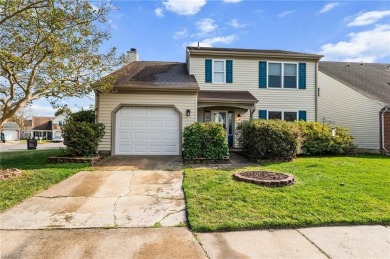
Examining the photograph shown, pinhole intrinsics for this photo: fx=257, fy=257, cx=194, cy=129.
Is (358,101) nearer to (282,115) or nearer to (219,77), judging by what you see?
(282,115)

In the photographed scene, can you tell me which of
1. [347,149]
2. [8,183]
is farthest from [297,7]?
[8,183]

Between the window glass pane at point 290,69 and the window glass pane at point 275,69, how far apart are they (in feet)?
1.14

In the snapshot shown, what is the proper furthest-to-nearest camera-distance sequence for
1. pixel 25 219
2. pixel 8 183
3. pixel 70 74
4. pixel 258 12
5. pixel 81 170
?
pixel 258 12, pixel 70 74, pixel 81 170, pixel 8 183, pixel 25 219

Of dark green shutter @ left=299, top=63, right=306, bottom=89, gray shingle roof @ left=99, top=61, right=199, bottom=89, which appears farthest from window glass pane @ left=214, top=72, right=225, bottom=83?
dark green shutter @ left=299, top=63, right=306, bottom=89

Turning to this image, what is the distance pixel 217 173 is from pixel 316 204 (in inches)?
122

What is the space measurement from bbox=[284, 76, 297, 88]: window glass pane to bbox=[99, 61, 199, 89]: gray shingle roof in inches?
217

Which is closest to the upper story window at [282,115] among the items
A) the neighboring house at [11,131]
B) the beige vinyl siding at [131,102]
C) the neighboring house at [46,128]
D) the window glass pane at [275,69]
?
the window glass pane at [275,69]

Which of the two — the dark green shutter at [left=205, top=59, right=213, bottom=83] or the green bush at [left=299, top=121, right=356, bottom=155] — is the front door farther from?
the green bush at [left=299, top=121, right=356, bottom=155]

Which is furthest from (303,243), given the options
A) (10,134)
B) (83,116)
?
(10,134)

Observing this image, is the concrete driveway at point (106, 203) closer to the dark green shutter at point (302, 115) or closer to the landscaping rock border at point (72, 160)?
the landscaping rock border at point (72, 160)

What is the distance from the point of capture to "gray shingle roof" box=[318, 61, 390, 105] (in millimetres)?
15538

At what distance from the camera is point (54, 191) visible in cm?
639

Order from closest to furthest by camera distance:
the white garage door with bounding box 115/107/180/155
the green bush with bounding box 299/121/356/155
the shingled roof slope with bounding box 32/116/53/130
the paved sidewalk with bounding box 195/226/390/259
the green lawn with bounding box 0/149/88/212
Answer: the paved sidewalk with bounding box 195/226/390/259 → the green lawn with bounding box 0/149/88/212 → the white garage door with bounding box 115/107/180/155 → the green bush with bounding box 299/121/356/155 → the shingled roof slope with bounding box 32/116/53/130

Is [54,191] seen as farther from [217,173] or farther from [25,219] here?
[217,173]
